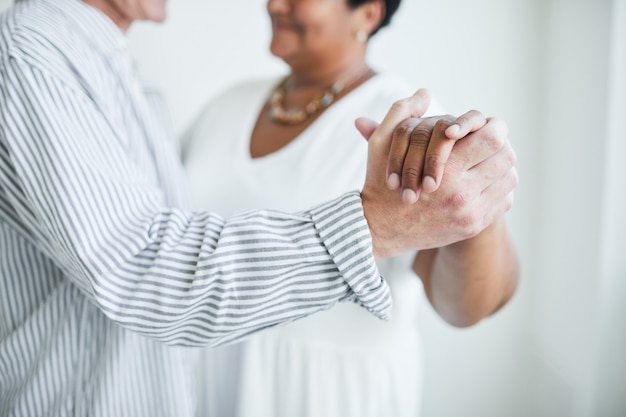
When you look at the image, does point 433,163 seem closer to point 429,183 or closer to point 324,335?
point 429,183

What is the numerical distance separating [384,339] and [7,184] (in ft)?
2.03

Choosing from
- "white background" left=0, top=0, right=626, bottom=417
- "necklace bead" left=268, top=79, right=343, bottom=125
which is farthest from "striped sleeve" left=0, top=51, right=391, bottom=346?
"white background" left=0, top=0, right=626, bottom=417

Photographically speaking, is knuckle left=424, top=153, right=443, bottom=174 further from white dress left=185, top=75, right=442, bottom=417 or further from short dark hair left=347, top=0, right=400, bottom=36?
short dark hair left=347, top=0, right=400, bottom=36

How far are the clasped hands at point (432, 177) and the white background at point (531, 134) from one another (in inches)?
22.2

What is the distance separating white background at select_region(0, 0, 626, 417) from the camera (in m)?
1.05

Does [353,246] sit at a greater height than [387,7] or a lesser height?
lesser

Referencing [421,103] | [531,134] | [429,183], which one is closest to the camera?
[429,183]

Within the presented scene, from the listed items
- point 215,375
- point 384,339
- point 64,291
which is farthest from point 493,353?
point 64,291

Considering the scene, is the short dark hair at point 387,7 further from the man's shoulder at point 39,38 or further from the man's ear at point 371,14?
the man's shoulder at point 39,38

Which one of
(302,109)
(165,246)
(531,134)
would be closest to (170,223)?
(165,246)

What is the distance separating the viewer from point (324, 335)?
0.89 meters

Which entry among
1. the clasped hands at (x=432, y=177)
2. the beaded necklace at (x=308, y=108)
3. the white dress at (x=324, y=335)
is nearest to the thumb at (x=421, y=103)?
the clasped hands at (x=432, y=177)

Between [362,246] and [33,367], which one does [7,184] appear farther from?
[362,246]

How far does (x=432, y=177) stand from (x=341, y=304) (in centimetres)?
41
